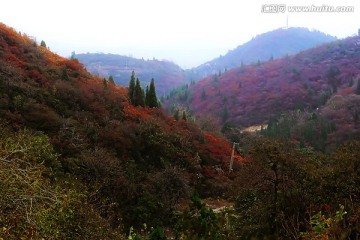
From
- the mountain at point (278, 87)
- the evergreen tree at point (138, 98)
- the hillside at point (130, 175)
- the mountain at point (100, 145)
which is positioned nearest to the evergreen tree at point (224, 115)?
the mountain at point (278, 87)

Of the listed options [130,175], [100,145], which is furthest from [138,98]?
[130,175]

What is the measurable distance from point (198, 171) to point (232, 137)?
30.6 meters

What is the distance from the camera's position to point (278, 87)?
349ft

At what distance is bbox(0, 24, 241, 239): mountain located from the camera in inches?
618

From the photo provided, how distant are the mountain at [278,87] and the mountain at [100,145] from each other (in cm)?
5432

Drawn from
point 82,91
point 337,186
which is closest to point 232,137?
point 82,91

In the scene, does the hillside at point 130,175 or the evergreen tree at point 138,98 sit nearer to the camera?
the hillside at point 130,175

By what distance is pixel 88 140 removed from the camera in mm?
21391

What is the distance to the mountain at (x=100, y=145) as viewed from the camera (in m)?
15.7

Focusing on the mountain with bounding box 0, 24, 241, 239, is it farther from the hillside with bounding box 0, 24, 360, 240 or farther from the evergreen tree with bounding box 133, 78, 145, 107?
the evergreen tree with bounding box 133, 78, 145, 107

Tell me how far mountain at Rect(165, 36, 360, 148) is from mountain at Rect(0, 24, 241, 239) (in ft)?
178

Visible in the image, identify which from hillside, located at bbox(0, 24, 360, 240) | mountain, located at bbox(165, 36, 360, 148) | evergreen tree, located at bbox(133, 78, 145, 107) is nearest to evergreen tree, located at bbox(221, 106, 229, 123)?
mountain, located at bbox(165, 36, 360, 148)

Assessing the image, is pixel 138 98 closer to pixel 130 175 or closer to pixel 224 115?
pixel 130 175

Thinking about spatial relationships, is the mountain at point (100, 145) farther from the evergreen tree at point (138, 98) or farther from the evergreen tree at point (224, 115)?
the evergreen tree at point (224, 115)
